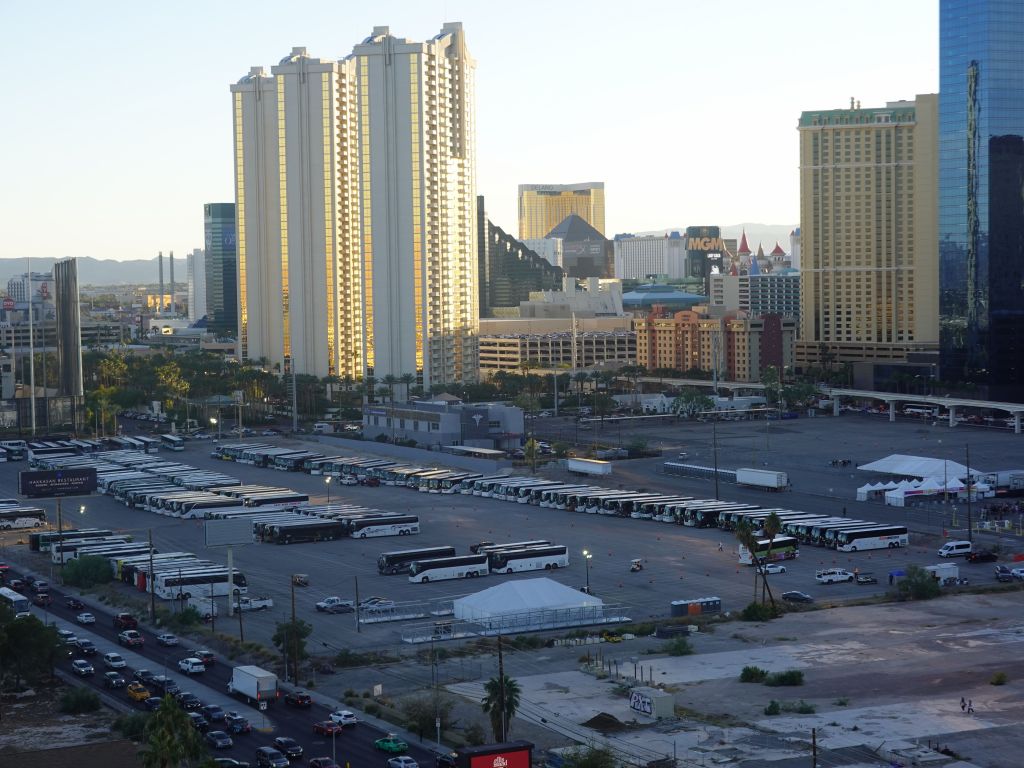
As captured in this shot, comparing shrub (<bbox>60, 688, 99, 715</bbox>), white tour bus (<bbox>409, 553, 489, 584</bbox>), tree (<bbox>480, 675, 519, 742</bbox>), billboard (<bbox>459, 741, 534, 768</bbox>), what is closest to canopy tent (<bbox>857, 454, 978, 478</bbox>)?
white tour bus (<bbox>409, 553, 489, 584</bbox>)

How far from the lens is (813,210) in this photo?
5157 inches

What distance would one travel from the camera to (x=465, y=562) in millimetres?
44094

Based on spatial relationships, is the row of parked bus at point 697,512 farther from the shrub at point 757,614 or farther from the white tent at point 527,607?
the white tent at point 527,607

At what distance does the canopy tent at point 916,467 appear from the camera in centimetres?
6009

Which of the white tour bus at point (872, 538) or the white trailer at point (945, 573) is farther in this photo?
the white tour bus at point (872, 538)

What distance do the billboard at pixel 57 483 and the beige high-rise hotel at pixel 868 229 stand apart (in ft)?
273

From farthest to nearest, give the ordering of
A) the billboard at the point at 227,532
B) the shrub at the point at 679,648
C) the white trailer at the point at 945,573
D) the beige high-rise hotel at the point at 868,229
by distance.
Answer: the beige high-rise hotel at the point at 868,229, the white trailer at the point at 945,573, the billboard at the point at 227,532, the shrub at the point at 679,648

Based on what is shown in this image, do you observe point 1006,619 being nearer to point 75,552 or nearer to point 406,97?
point 75,552

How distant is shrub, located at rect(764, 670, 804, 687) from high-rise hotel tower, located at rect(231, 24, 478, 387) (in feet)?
254

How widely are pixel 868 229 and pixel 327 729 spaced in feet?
356

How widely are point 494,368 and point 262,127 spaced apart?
27.4m

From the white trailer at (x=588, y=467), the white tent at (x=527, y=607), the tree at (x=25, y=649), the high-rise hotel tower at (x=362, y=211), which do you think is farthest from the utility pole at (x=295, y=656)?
the high-rise hotel tower at (x=362, y=211)

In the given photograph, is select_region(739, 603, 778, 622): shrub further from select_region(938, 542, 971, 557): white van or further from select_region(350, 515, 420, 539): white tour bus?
select_region(350, 515, 420, 539): white tour bus

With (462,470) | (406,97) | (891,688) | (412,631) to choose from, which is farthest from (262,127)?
(891,688)
